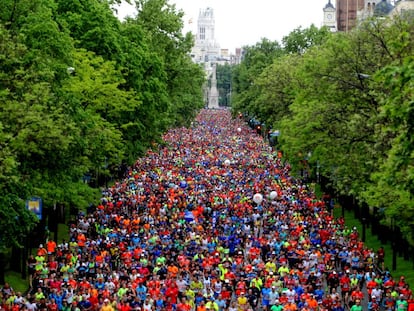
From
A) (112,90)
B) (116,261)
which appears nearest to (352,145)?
(116,261)

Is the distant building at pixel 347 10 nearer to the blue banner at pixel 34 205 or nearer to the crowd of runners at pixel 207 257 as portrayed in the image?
the crowd of runners at pixel 207 257

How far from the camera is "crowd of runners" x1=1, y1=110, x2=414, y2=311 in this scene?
27391mm

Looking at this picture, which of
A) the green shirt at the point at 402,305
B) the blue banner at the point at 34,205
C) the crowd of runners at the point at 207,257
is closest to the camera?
the green shirt at the point at 402,305

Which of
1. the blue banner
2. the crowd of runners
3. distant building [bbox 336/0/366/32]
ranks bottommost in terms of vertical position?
the crowd of runners

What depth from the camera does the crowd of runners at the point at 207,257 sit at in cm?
2739

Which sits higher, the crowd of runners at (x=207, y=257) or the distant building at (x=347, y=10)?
the distant building at (x=347, y=10)

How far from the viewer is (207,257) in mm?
34438

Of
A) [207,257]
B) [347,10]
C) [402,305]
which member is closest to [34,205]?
[207,257]

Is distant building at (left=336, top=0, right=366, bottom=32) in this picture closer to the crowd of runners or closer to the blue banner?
the crowd of runners

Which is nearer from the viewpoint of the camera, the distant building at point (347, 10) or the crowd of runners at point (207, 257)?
the crowd of runners at point (207, 257)

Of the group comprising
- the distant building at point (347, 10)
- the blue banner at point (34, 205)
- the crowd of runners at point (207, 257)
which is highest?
the distant building at point (347, 10)

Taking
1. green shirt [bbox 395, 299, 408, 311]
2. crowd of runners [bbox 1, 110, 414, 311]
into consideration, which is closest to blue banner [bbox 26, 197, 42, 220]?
crowd of runners [bbox 1, 110, 414, 311]

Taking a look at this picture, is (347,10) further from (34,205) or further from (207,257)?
(34,205)

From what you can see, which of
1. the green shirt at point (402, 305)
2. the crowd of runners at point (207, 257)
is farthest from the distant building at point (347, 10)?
the green shirt at point (402, 305)
